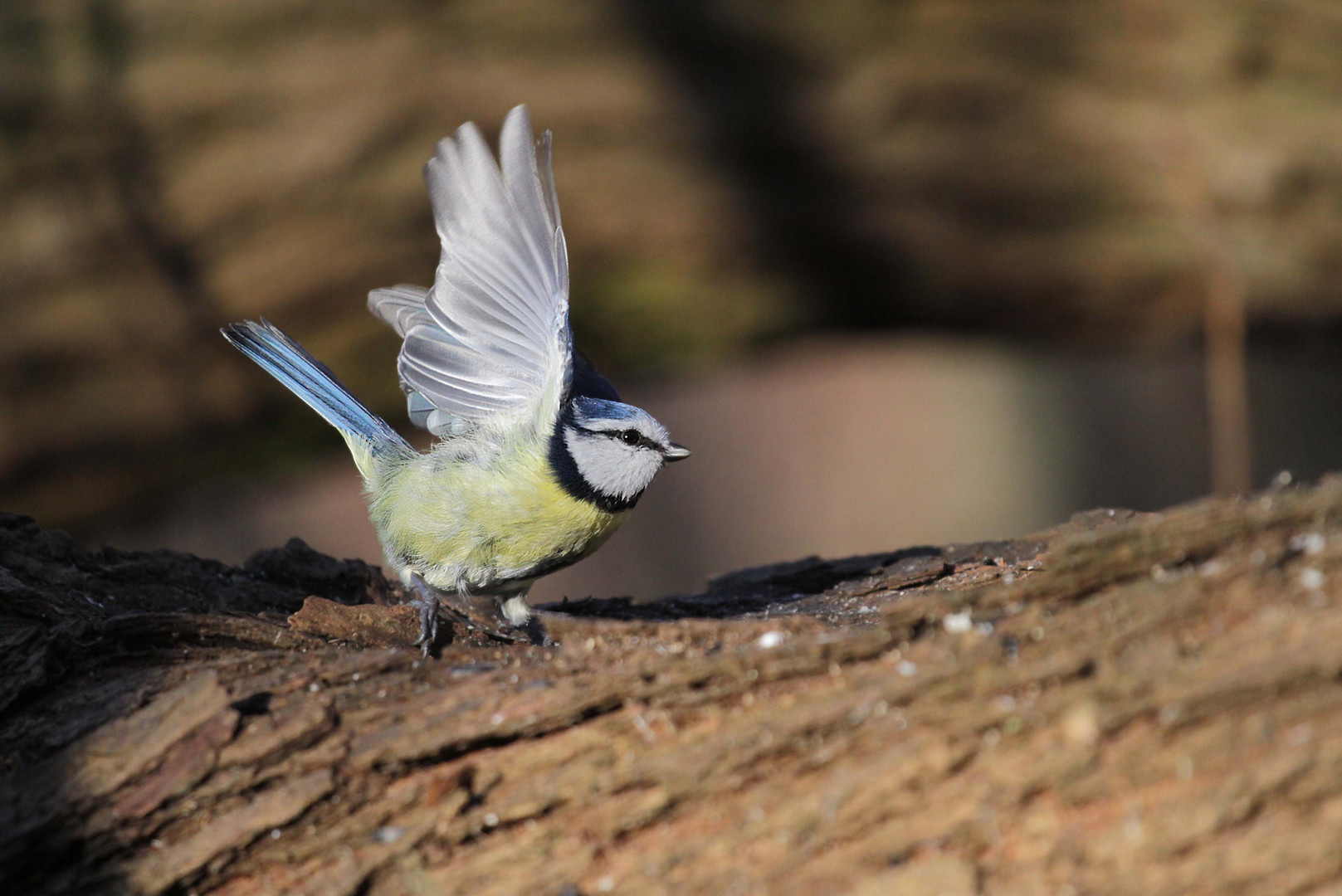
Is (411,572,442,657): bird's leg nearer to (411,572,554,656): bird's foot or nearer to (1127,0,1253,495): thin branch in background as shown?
(411,572,554,656): bird's foot

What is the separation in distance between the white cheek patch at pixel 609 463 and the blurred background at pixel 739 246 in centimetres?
192

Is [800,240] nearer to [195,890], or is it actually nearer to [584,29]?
[584,29]

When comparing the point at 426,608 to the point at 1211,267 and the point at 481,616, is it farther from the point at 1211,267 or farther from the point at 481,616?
the point at 1211,267

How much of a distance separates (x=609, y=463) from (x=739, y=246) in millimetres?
2261

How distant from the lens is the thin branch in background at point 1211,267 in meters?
3.69

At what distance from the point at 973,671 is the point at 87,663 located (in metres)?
1.18

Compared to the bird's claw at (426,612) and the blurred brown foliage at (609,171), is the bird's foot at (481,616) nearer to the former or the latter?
the bird's claw at (426,612)

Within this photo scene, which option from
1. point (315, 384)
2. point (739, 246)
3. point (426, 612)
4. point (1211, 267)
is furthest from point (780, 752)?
point (1211, 267)

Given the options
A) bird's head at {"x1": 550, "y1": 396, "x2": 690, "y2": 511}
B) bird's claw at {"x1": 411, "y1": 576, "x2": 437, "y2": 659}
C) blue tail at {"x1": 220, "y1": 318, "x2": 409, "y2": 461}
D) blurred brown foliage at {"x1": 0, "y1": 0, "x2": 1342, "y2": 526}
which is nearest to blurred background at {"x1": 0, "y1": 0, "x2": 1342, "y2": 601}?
blurred brown foliage at {"x1": 0, "y1": 0, "x2": 1342, "y2": 526}

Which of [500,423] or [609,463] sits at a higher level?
[500,423]

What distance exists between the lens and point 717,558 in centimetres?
450

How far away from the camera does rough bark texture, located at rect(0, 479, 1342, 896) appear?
3.65 ft

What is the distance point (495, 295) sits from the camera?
199cm

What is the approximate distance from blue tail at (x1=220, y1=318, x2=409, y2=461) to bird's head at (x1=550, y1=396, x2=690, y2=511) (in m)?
0.45
